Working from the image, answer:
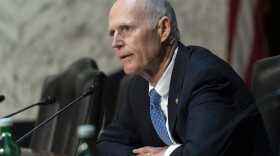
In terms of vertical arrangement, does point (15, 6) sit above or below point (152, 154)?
above

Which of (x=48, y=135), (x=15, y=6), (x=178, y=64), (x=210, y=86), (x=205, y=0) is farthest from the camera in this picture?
(x=205, y=0)

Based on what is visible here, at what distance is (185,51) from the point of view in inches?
114

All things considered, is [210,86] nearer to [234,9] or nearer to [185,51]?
[185,51]

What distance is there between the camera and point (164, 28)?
2.85 m

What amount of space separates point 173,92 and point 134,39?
254 millimetres

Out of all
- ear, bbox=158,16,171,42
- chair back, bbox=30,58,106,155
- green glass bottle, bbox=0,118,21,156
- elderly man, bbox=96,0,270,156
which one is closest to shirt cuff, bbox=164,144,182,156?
elderly man, bbox=96,0,270,156

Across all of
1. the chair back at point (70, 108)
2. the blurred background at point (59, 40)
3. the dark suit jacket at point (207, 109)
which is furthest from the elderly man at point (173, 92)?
the blurred background at point (59, 40)

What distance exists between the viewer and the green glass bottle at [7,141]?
2.38m

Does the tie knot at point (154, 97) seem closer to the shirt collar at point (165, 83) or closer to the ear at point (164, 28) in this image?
the shirt collar at point (165, 83)

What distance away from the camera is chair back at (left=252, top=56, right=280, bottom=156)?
293 cm

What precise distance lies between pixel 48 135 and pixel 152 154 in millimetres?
1485

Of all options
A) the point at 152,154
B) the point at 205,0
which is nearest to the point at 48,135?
the point at 152,154

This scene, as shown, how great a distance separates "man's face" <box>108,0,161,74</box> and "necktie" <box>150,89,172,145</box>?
0.39 feet

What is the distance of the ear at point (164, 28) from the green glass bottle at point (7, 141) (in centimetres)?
75
